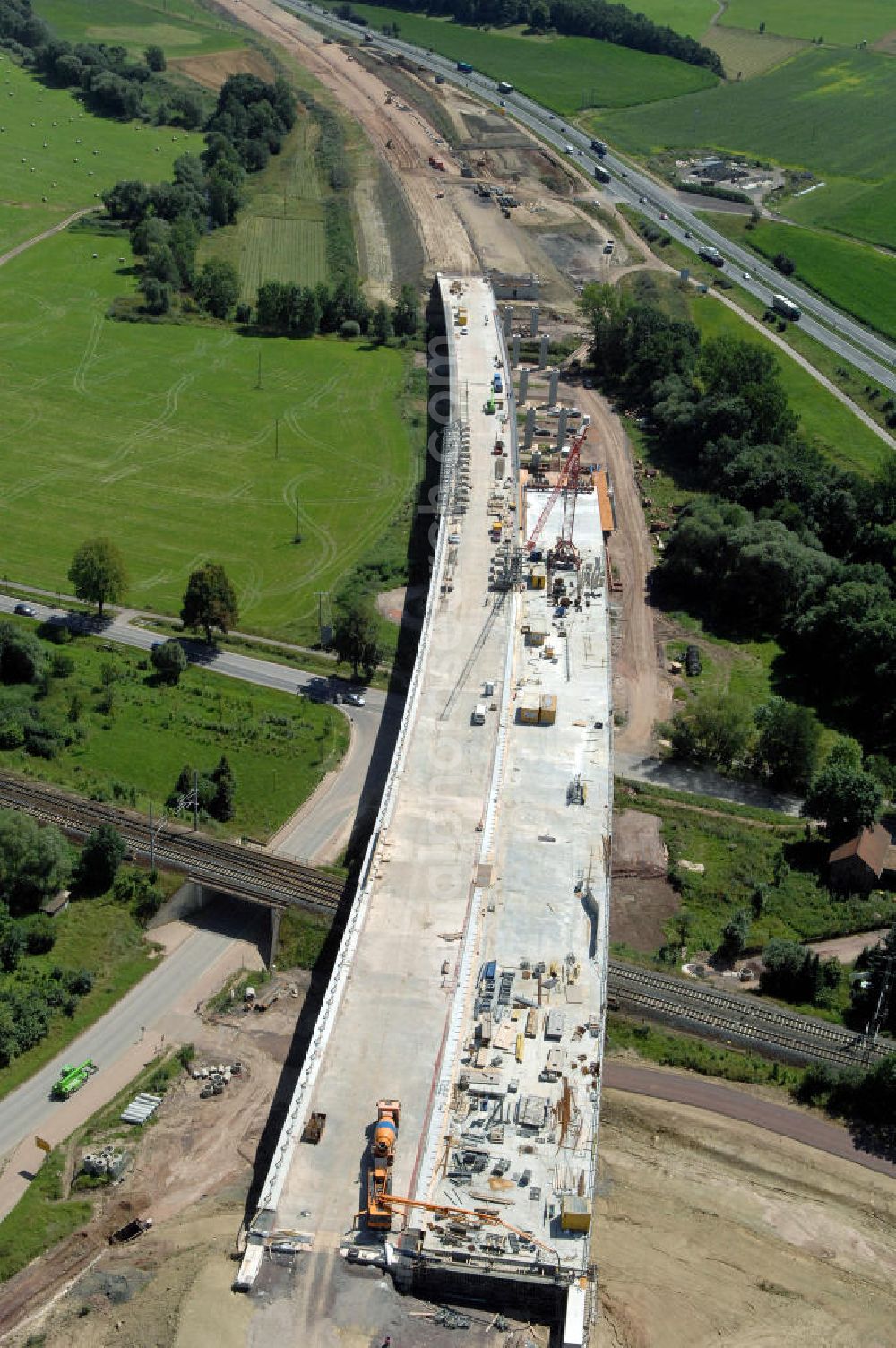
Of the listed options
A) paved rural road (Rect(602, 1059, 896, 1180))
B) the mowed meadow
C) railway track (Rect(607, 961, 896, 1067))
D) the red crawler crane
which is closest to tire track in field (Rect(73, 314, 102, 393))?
the mowed meadow

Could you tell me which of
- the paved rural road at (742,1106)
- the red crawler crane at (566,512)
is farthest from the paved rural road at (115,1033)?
the red crawler crane at (566,512)

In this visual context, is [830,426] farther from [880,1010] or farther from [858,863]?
[880,1010]

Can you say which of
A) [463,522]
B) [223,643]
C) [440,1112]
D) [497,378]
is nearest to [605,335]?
[497,378]

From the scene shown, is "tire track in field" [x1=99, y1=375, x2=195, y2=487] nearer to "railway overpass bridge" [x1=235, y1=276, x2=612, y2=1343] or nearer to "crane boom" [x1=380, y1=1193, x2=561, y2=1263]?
"railway overpass bridge" [x1=235, y1=276, x2=612, y2=1343]

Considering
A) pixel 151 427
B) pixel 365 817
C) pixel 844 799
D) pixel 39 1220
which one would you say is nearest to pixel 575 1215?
pixel 39 1220

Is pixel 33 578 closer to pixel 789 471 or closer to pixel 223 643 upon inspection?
pixel 223 643

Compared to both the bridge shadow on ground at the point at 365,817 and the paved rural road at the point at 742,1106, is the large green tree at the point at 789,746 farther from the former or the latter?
the paved rural road at the point at 742,1106
